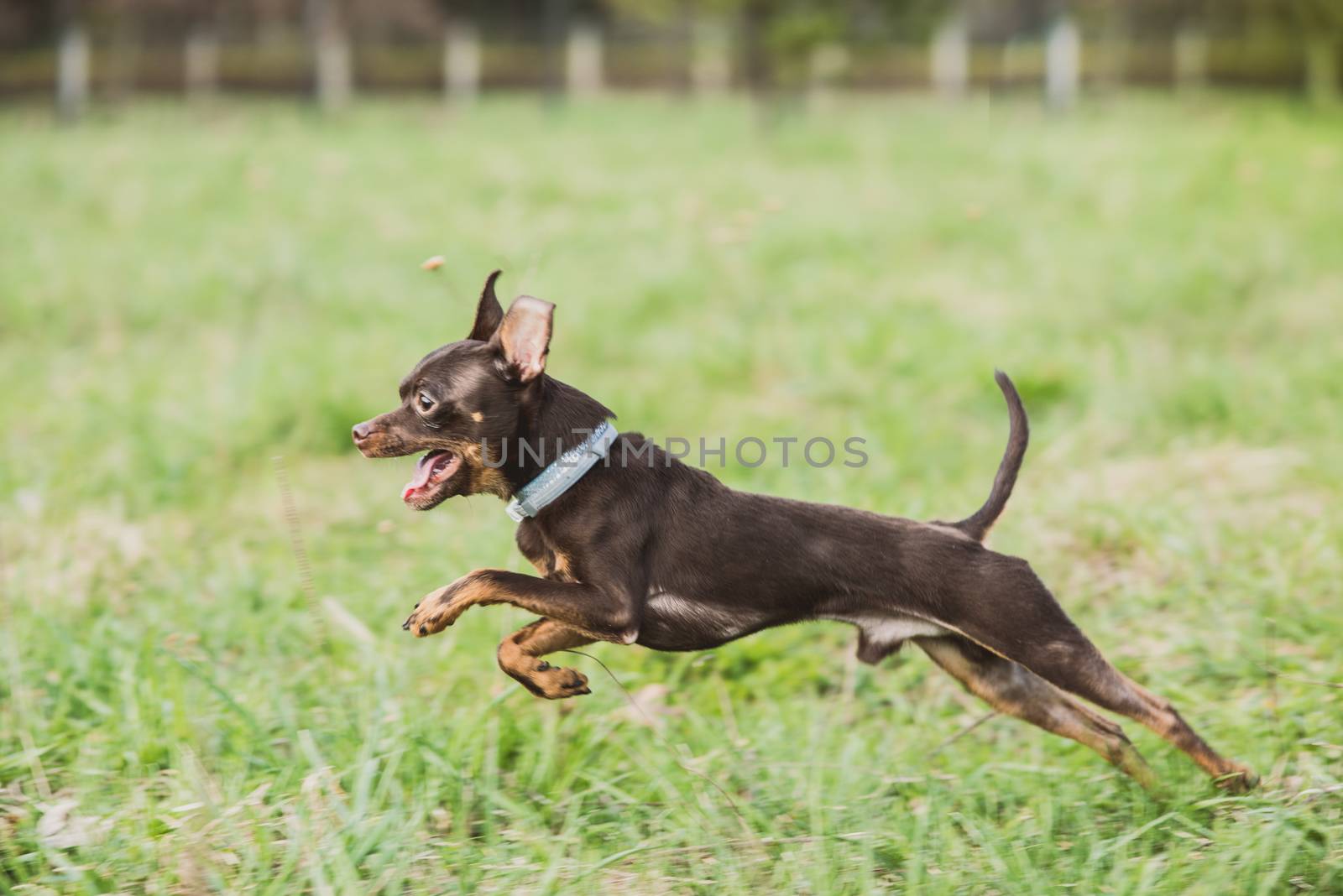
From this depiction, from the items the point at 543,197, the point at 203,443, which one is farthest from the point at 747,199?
the point at 203,443

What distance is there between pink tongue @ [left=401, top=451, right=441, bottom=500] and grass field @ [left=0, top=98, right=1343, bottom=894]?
0.81 m

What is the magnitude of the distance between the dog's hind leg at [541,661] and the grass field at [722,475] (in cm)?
46

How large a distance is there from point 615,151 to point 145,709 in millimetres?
10329

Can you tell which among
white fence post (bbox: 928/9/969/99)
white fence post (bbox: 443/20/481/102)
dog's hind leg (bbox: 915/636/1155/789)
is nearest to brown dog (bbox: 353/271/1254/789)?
dog's hind leg (bbox: 915/636/1155/789)

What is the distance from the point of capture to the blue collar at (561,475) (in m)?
2.37

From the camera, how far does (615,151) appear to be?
12773 mm

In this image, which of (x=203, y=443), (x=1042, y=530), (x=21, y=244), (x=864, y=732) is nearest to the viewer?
(x=864, y=732)

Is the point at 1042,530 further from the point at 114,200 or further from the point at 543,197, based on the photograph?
the point at 114,200

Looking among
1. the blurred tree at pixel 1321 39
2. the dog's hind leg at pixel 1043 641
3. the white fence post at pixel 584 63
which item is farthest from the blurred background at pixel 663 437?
the white fence post at pixel 584 63

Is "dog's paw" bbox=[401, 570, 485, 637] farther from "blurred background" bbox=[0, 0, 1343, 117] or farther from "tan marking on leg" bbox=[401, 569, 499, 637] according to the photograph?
"blurred background" bbox=[0, 0, 1343, 117]

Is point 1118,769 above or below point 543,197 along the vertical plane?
below

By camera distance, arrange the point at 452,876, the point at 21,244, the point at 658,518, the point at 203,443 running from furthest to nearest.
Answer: the point at 21,244
the point at 203,443
the point at 452,876
the point at 658,518

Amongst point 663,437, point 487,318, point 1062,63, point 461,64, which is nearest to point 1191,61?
point 1062,63

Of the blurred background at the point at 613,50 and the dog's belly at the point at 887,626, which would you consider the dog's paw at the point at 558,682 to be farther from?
the blurred background at the point at 613,50
